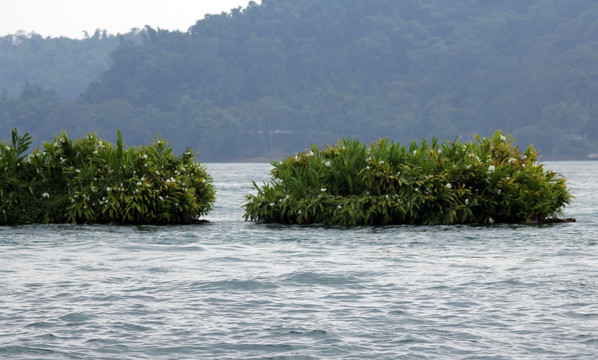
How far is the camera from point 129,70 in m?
187

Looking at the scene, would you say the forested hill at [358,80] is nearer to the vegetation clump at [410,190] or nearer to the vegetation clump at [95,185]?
the vegetation clump at [410,190]

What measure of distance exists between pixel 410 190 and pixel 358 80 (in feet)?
534

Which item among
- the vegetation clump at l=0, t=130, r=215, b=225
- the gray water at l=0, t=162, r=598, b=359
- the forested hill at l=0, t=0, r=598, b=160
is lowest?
the gray water at l=0, t=162, r=598, b=359

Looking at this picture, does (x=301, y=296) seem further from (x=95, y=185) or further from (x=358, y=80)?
(x=358, y=80)

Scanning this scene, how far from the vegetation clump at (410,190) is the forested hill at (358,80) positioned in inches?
5069

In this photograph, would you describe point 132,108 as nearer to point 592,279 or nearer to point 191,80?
point 191,80

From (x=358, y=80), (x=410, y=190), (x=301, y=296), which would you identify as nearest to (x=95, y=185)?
(x=410, y=190)

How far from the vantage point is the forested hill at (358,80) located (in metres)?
155

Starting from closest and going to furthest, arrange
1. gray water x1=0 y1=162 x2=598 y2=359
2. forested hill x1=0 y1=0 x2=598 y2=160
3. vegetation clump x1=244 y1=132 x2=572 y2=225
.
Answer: gray water x1=0 y1=162 x2=598 y2=359 → vegetation clump x1=244 y1=132 x2=572 y2=225 → forested hill x1=0 y1=0 x2=598 y2=160

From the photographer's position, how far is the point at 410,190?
1736cm

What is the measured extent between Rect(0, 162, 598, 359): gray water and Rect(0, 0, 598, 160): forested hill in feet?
440

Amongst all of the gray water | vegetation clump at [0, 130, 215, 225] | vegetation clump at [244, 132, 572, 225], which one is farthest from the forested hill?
the gray water

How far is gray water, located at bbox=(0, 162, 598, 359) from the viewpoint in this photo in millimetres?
7191

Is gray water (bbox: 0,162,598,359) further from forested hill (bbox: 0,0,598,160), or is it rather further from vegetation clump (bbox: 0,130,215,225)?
forested hill (bbox: 0,0,598,160)
